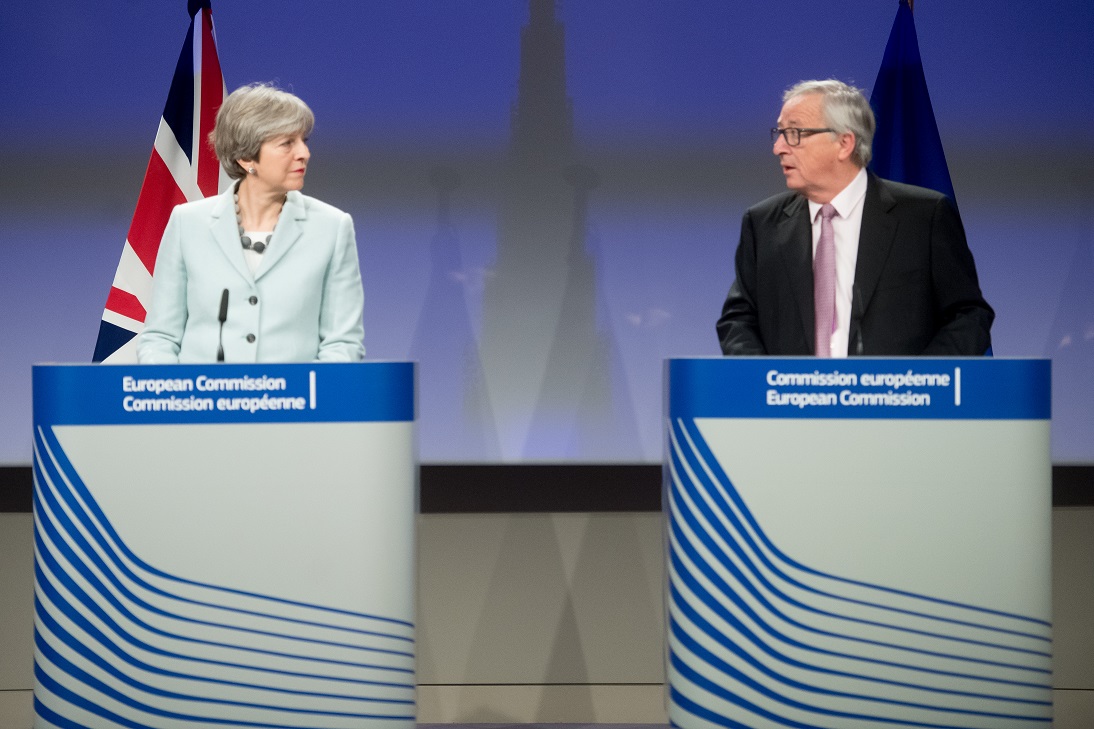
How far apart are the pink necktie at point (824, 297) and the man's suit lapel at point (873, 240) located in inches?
2.2

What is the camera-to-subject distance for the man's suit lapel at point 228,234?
251cm

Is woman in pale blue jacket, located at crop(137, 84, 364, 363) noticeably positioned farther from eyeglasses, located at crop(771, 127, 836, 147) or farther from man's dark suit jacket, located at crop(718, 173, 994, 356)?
eyeglasses, located at crop(771, 127, 836, 147)

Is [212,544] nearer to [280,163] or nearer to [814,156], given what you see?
[280,163]

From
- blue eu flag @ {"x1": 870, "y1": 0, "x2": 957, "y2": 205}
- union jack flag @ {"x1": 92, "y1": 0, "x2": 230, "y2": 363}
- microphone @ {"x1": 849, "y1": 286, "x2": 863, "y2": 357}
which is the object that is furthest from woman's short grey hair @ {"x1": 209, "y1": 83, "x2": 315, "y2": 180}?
blue eu flag @ {"x1": 870, "y1": 0, "x2": 957, "y2": 205}

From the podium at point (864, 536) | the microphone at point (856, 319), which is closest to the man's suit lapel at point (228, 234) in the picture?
the podium at point (864, 536)

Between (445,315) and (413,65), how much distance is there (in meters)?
0.86

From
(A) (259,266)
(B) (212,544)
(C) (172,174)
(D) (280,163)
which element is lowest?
(B) (212,544)

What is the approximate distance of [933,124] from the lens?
3668 mm

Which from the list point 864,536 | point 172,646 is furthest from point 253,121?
point 864,536

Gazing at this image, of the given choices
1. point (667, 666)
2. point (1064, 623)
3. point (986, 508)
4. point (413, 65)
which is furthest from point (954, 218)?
point (413, 65)

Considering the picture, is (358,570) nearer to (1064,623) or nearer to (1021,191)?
(1064,623)

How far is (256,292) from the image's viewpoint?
2.49 meters

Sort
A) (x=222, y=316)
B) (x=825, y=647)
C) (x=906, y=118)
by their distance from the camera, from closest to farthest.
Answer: (x=825, y=647), (x=222, y=316), (x=906, y=118)

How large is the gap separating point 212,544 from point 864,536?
3.71ft
